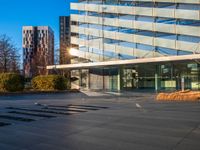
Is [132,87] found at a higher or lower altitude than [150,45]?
lower

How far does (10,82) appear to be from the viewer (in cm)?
3847

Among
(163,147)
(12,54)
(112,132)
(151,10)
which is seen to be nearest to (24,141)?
(112,132)

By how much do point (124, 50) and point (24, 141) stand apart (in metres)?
38.5

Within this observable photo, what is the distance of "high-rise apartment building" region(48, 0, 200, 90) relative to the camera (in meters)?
40.8

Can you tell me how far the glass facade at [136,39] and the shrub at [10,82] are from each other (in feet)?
47.4

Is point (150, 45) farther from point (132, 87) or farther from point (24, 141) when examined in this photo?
point (24, 141)

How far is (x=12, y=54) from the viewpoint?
237 ft

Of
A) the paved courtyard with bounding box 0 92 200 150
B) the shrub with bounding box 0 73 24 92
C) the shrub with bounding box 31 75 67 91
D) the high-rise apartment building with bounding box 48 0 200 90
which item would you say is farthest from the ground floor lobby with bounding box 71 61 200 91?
the paved courtyard with bounding box 0 92 200 150

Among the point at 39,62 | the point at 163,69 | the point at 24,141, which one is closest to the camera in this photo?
the point at 24,141

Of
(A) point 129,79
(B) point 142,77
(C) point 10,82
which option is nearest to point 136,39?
(B) point 142,77

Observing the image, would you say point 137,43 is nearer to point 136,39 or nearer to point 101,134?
point 136,39

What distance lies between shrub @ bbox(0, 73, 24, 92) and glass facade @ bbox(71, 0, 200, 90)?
14.5 m

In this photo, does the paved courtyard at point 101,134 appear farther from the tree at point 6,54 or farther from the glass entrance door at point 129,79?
the tree at point 6,54

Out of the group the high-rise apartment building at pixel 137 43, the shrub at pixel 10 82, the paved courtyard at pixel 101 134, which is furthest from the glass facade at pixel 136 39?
the paved courtyard at pixel 101 134
